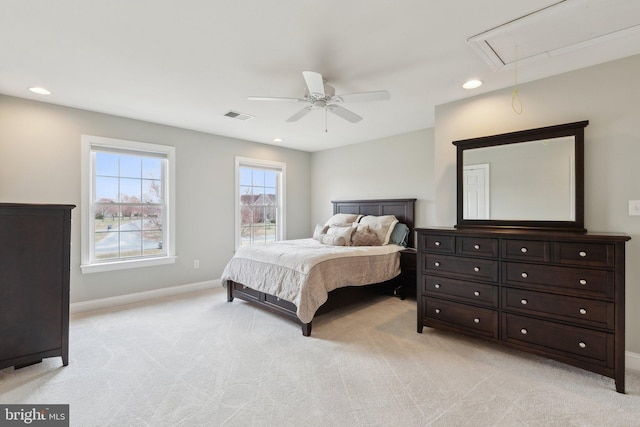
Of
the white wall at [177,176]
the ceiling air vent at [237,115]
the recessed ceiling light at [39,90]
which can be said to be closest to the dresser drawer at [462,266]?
the ceiling air vent at [237,115]

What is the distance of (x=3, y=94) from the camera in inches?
124

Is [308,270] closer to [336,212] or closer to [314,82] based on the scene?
[314,82]

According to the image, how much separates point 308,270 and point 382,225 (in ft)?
6.32

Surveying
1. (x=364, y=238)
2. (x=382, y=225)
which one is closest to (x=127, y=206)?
(x=364, y=238)

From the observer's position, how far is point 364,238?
4211mm

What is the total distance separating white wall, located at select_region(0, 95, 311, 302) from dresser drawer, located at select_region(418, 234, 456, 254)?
3.26 metres

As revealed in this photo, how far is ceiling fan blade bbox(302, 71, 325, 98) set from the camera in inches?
87.0

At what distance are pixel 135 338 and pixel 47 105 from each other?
9.27ft

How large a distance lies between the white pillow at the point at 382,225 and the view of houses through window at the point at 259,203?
184cm

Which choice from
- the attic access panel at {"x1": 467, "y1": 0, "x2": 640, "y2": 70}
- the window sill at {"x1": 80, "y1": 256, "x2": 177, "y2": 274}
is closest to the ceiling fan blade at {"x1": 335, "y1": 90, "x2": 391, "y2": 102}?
→ the attic access panel at {"x1": 467, "y1": 0, "x2": 640, "y2": 70}

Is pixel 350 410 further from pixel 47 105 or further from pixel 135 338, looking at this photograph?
pixel 47 105

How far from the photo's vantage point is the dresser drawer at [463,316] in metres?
2.56

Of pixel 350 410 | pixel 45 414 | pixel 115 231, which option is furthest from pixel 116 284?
pixel 350 410

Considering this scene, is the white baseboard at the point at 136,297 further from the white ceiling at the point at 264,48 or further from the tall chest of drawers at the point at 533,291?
the tall chest of drawers at the point at 533,291
